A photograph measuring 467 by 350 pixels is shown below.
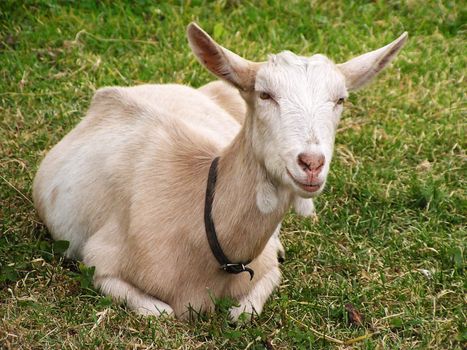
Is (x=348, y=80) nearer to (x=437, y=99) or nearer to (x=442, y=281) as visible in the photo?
(x=442, y=281)

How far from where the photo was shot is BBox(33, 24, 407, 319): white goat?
4586 mm

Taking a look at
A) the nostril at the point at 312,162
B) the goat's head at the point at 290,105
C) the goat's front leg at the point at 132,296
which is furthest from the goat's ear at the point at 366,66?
the goat's front leg at the point at 132,296

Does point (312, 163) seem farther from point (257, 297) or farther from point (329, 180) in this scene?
point (329, 180)

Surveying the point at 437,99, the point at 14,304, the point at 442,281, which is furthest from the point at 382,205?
the point at 14,304

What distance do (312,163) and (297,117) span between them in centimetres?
27

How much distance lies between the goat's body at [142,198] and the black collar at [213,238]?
0.06 meters

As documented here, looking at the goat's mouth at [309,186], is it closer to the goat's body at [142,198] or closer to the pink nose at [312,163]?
the pink nose at [312,163]

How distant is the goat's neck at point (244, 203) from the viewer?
480cm

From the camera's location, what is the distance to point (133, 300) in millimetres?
5152

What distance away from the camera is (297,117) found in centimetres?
449

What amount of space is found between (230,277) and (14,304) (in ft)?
3.65

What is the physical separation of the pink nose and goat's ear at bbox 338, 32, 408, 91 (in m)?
0.74

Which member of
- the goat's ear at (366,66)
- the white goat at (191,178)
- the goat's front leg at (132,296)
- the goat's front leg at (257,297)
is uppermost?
the goat's ear at (366,66)

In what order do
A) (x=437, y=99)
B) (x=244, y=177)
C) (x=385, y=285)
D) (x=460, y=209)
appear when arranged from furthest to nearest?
(x=437, y=99)
(x=460, y=209)
(x=385, y=285)
(x=244, y=177)
